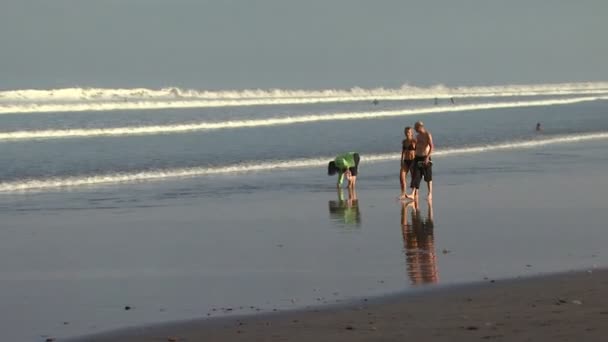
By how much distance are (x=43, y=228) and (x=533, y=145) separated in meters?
18.7

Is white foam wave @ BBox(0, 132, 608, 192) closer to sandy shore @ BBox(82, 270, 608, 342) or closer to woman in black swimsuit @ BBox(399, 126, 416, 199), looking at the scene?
woman in black swimsuit @ BBox(399, 126, 416, 199)

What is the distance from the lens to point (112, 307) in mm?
9289

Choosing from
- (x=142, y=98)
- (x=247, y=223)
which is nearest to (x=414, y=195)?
(x=247, y=223)

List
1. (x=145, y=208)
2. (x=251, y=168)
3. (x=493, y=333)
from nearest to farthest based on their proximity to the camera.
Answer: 1. (x=493, y=333)
2. (x=145, y=208)
3. (x=251, y=168)

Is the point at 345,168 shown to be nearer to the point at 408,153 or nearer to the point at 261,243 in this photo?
the point at 408,153

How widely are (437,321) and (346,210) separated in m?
7.85

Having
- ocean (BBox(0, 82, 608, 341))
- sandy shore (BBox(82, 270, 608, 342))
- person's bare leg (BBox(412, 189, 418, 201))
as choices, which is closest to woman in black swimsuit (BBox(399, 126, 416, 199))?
ocean (BBox(0, 82, 608, 341))

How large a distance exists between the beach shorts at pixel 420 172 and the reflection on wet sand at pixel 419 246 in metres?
1.07

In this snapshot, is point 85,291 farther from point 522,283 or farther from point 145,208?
point 145,208

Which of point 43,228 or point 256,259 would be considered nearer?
point 256,259

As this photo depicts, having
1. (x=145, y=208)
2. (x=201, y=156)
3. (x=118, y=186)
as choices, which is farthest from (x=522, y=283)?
(x=201, y=156)

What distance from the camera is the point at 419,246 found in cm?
1244

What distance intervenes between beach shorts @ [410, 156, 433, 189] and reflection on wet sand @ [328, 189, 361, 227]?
3.04ft

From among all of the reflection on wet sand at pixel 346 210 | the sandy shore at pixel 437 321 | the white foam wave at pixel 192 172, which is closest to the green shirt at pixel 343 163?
the reflection on wet sand at pixel 346 210
